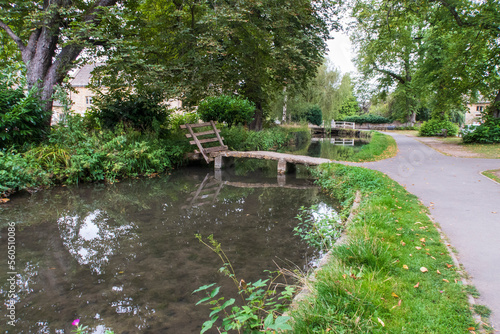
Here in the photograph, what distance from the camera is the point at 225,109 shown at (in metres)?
16.1

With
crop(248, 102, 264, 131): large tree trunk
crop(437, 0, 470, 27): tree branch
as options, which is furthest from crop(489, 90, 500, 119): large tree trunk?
crop(248, 102, 264, 131): large tree trunk

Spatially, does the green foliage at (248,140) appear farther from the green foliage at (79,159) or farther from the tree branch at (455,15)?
the tree branch at (455,15)

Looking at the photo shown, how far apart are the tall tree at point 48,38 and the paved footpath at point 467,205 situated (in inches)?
381

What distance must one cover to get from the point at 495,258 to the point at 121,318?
415 cm

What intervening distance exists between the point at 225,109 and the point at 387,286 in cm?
1414

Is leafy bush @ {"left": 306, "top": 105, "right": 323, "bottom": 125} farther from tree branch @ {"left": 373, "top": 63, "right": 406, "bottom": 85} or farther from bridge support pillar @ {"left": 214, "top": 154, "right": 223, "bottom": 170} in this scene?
bridge support pillar @ {"left": 214, "top": 154, "right": 223, "bottom": 170}

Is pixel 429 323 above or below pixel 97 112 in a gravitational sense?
below

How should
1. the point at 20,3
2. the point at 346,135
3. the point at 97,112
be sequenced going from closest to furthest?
the point at 20,3 < the point at 97,112 < the point at 346,135

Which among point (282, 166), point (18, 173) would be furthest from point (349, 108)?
point (18, 173)

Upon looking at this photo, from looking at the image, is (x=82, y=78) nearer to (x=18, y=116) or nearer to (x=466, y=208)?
(x=18, y=116)

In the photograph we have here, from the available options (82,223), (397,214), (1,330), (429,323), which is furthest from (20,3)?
(429,323)

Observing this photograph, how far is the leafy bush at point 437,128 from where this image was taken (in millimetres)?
24547

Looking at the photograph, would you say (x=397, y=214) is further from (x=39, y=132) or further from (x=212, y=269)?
(x=39, y=132)

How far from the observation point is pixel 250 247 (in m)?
4.80
